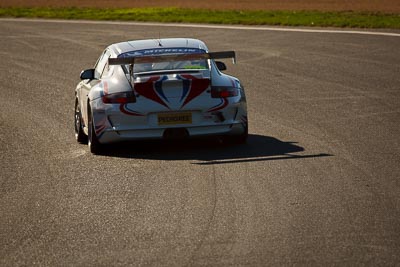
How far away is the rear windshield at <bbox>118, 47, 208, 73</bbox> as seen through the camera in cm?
1402

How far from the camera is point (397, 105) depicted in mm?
17719

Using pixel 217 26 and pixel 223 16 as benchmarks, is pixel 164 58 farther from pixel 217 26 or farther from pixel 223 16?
pixel 223 16

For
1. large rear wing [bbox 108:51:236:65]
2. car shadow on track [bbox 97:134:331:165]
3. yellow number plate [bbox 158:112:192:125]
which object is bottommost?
car shadow on track [bbox 97:134:331:165]

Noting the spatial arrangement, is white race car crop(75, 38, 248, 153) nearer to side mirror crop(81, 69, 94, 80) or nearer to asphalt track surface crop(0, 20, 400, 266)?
asphalt track surface crop(0, 20, 400, 266)

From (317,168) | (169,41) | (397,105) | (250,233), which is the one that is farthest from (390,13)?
(250,233)

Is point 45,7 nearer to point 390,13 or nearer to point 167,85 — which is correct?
point 390,13

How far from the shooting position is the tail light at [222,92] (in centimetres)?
1372

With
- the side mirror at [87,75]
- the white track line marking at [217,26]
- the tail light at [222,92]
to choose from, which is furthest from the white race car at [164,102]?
the white track line marking at [217,26]

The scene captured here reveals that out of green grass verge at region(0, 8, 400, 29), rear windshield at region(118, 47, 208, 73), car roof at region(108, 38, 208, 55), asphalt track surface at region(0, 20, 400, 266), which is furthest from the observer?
green grass verge at region(0, 8, 400, 29)

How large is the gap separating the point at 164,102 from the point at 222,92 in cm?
72

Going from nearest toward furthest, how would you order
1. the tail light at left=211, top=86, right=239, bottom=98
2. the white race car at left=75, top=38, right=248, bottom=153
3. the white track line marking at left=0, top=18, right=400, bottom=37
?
the white race car at left=75, top=38, right=248, bottom=153 → the tail light at left=211, top=86, right=239, bottom=98 → the white track line marking at left=0, top=18, right=400, bottom=37

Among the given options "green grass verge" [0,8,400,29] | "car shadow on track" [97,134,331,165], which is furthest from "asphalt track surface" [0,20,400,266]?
"green grass verge" [0,8,400,29]

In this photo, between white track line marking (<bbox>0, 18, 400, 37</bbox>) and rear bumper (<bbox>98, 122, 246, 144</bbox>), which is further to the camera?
white track line marking (<bbox>0, 18, 400, 37</bbox>)

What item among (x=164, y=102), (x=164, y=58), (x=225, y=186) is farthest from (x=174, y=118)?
(x=225, y=186)
